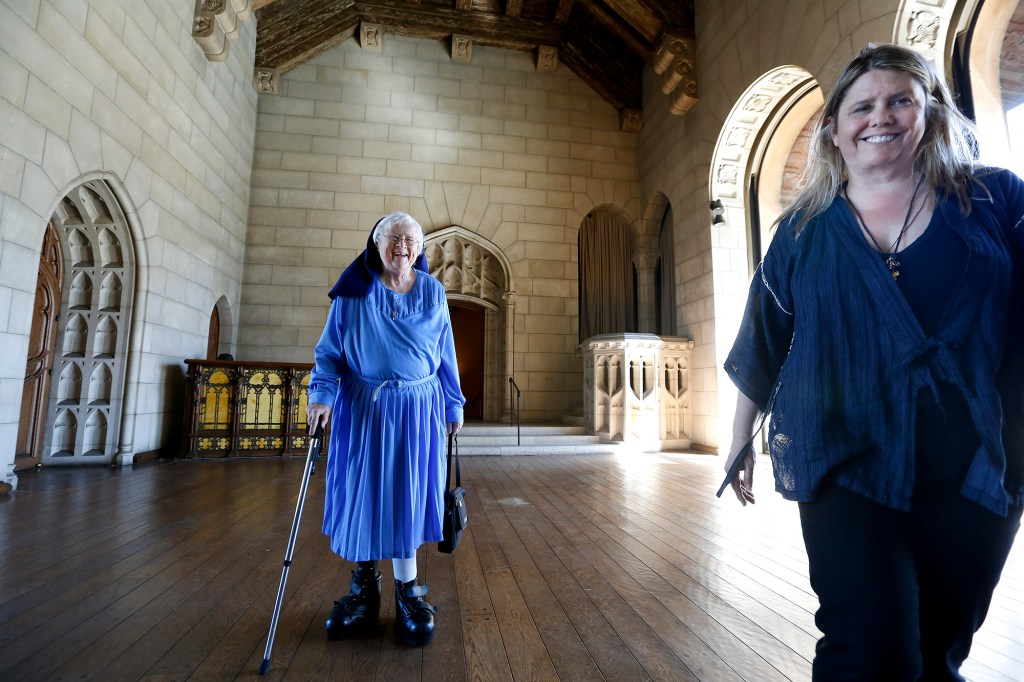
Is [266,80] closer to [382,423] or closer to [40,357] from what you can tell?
[40,357]

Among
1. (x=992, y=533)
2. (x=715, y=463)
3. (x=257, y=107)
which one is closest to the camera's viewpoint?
(x=992, y=533)

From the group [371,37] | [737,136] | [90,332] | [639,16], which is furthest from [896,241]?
[371,37]

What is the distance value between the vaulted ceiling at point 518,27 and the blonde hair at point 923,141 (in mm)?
7065

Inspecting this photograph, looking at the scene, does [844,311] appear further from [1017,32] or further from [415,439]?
[1017,32]

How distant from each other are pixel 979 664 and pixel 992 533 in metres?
1.20

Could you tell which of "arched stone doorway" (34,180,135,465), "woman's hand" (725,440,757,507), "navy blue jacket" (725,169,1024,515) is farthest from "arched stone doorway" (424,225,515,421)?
"navy blue jacket" (725,169,1024,515)

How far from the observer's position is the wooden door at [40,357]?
4.34 m

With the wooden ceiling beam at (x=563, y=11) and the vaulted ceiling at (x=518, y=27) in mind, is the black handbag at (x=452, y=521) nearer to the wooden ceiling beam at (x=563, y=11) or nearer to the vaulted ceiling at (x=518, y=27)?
the vaulted ceiling at (x=518, y=27)

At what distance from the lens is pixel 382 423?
162cm

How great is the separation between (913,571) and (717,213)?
6205 millimetres

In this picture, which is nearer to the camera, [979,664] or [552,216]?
[979,664]

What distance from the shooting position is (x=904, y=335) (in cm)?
74

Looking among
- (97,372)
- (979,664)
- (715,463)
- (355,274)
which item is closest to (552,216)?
(715,463)

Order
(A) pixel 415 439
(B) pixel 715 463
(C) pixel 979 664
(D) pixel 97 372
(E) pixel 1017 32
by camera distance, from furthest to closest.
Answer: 1. (B) pixel 715 463
2. (D) pixel 97 372
3. (E) pixel 1017 32
4. (A) pixel 415 439
5. (C) pixel 979 664
